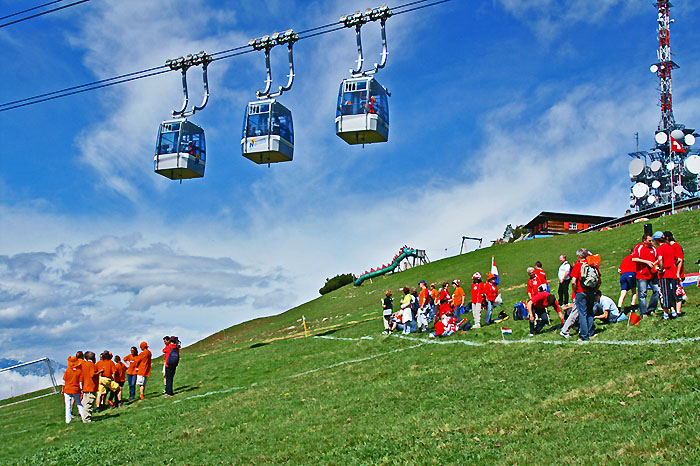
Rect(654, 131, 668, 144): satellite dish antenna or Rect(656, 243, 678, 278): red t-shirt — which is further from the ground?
Rect(654, 131, 668, 144): satellite dish antenna

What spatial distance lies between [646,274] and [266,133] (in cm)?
1585

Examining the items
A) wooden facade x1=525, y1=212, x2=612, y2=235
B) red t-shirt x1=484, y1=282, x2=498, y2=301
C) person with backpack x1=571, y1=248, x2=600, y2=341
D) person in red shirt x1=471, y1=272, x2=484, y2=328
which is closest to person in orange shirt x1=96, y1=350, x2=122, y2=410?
person in red shirt x1=471, y1=272, x2=484, y2=328

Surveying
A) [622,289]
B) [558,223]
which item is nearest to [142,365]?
[622,289]

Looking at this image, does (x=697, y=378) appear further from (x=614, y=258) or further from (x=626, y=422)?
(x=614, y=258)

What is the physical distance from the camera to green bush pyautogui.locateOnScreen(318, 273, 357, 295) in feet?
286

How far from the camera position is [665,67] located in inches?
3782

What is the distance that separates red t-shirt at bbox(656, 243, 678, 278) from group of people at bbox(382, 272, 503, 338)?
7451 millimetres

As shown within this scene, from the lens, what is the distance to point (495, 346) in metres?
18.6

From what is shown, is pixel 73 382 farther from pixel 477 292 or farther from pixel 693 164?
pixel 693 164

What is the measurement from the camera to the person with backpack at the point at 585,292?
16327 millimetres

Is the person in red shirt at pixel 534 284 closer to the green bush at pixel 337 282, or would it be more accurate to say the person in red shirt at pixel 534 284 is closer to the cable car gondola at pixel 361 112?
the cable car gondola at pixel 361 112

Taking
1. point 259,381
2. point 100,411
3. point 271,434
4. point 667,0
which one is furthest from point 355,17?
point 667,0

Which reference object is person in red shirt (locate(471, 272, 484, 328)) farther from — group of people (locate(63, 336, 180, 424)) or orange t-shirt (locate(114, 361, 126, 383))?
orange t-shirt (locate(114, 361, 126, 383))

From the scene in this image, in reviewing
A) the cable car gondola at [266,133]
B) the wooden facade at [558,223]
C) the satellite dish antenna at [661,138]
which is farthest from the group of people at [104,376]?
the satellite dish antenna at [661,138]
